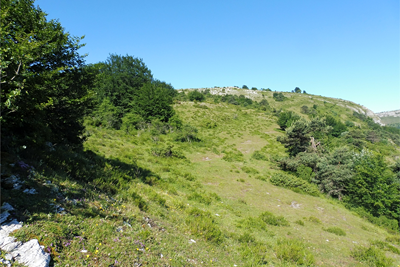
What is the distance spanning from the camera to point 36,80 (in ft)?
19.7

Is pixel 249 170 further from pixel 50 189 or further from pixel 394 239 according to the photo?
pixel 50 189

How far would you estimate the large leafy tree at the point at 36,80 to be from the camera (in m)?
4.87

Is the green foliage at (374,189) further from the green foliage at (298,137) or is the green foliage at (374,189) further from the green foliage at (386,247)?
the green foliage at (298,137)

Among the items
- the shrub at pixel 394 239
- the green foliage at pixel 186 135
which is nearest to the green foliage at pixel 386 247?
the shrub at pixel 394 239

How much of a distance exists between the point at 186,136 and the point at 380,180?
24540mm

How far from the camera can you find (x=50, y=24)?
847 cm

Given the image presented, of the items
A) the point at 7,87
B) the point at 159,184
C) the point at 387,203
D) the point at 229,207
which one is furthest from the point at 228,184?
the point at 7,87

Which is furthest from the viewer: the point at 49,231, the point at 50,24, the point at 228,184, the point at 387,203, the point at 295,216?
the point at 228,184

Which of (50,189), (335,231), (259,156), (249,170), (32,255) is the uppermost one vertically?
(50,189)

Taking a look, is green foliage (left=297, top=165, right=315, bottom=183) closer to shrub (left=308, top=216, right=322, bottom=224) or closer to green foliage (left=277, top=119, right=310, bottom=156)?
green foliage (left=277, top=119, right=310, bottom=156)

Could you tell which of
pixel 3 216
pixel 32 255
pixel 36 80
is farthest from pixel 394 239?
pixel 36 80

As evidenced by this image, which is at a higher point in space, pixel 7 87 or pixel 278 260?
pixel 7 87

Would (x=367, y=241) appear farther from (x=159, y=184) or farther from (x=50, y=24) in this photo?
(x=50, y=24)

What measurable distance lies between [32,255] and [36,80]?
523 cm
